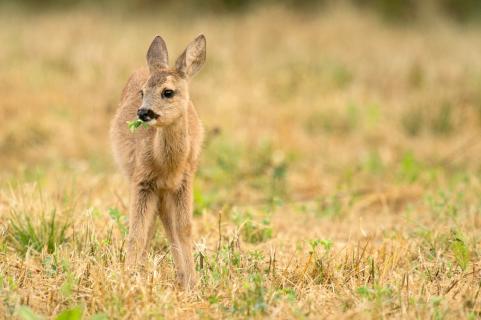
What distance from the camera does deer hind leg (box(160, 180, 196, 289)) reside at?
554 centimetres

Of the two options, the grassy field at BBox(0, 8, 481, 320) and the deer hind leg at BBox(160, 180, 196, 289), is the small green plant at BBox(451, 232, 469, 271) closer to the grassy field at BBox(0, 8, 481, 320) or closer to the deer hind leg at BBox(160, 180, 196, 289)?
the grassy field at BBox(0, 8, 481, 320)

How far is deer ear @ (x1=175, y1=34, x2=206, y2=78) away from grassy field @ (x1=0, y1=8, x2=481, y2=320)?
1088 mm

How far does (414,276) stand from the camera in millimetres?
5402

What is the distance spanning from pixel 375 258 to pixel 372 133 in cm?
581

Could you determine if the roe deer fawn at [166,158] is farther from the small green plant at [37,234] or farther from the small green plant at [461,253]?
the small green plant at [461,253]

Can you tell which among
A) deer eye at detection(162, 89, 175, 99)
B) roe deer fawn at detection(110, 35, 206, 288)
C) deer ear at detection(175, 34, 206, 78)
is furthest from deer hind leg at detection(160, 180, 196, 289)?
deer ear at detection(175, 34, 206, 78)

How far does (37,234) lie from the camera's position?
19.1ft

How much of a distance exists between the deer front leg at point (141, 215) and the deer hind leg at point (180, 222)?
0.09 metres

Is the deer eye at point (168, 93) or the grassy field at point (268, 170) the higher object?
the deer eye at point (168, 93)

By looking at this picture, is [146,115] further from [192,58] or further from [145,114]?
[192,58]

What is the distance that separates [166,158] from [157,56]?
751 mm

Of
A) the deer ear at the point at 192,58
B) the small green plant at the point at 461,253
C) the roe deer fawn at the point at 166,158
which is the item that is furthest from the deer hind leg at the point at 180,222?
the small green plant at the point at 461,253

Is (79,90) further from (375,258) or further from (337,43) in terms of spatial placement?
(375,258)

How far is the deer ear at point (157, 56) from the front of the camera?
5888mm
